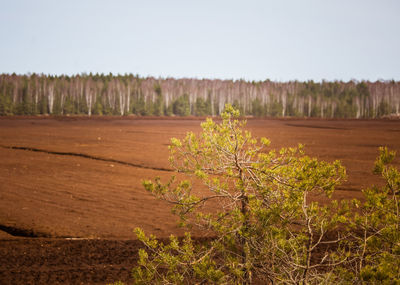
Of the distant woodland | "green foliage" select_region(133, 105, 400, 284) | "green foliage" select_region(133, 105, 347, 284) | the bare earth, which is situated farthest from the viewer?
the distant woodland

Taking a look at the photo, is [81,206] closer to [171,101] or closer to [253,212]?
[253,212]

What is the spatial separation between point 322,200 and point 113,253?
755 cm

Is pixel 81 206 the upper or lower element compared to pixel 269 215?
lower

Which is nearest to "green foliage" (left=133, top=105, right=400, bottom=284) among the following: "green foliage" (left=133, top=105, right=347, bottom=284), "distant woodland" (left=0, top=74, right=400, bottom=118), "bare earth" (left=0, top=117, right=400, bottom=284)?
"green foliage" (left=133, top=105, right=347, bottom=284)

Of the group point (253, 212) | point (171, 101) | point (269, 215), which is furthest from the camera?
point (171, 101)

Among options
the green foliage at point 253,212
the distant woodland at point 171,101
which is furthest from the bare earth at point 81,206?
the distant woodland at point 171,101

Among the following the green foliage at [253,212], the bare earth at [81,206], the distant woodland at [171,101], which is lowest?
the bare earth at [81,206]

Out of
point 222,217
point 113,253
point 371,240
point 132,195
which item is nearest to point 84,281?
point 113,253

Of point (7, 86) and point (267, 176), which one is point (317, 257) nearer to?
point (267, 176)

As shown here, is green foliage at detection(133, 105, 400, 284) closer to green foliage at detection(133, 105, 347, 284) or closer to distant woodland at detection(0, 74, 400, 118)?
green foliage at detection(133, 105, 347, 284)

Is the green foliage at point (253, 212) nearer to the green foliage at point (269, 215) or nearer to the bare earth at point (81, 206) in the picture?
the green foliage at point (269, 215)

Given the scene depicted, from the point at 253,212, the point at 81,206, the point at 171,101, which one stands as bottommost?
the point at 81,206

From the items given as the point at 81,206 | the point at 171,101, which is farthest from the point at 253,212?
the point at 171,101

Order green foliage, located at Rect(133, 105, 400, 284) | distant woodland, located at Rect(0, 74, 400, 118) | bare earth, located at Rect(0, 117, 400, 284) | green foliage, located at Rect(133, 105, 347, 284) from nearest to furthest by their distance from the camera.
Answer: green foliage, located at Rect(133, 105, 400, 284), green foliage, located at Rect(133, 105, 347, 284), bare earth, located at Rect(0, 117, 400, 284), distant woodland, located at Rect(0, 74, 400, 118)
